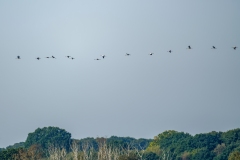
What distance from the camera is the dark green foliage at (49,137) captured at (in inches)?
4852

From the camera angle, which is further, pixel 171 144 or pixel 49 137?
pixel 49 137

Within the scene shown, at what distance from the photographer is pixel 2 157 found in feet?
284

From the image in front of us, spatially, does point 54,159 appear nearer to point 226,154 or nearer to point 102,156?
point 102,156

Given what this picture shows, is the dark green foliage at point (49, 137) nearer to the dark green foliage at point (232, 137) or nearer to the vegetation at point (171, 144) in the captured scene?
the vegetation at point (171, 144)

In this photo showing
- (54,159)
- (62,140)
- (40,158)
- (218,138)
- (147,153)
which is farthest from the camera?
(62,140)

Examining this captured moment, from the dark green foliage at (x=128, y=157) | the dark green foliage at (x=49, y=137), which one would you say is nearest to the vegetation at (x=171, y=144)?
the dark green foliage at (x=49, y=137)

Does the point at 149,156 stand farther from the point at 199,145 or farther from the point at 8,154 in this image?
the point at 8,154

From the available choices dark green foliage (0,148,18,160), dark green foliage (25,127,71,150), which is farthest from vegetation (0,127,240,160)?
dark green foliage (0,148,18,160)

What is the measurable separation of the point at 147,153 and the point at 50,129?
32.2 m

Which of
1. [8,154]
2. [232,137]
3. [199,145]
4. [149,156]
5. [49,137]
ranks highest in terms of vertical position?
[49,137]

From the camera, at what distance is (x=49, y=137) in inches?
4973

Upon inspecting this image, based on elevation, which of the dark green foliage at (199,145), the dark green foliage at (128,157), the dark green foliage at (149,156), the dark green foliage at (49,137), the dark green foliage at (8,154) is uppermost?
the dark green foliage at (49,137)

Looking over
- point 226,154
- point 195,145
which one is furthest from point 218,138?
point 226,154

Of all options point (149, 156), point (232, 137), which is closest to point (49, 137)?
point (232, 137)
